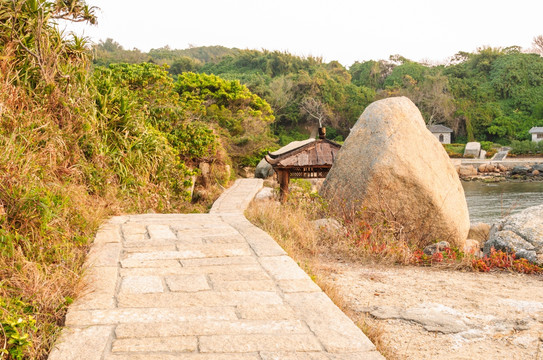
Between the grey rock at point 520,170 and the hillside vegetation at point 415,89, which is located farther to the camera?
the hillside vegetation at point 415,89

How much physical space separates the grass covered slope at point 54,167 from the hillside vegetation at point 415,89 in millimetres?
29844

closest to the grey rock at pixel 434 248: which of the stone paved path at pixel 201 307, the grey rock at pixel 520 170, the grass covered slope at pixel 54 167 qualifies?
the stone paved path at pixel 201 307

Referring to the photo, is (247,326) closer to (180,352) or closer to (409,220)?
(180,352)

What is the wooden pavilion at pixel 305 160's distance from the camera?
995cm

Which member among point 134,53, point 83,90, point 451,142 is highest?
point 134,53

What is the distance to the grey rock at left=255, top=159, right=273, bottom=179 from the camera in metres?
18.7

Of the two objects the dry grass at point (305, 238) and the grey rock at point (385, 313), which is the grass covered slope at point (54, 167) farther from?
the grey rock at point (385, 313)

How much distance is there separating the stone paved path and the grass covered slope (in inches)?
7.8

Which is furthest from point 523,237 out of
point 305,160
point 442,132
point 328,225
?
point 442,132

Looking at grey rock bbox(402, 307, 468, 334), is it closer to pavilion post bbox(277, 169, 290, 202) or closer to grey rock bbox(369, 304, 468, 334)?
grey rock bbox(369, 304, 468, 334)

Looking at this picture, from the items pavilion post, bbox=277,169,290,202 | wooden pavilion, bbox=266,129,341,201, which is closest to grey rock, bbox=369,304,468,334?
wooden pavilion, bbox=266,129,341,201

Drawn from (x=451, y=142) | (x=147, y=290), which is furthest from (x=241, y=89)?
(x=451, y=142)

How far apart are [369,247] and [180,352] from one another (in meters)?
3.37

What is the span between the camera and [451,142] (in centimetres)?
4206
